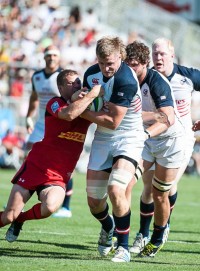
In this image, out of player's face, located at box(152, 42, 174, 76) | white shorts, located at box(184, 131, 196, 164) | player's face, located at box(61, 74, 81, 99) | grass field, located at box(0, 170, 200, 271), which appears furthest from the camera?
white shorts, located at box(184, 131, 196, 164)

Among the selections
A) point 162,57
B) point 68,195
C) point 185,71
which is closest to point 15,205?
point 162,57

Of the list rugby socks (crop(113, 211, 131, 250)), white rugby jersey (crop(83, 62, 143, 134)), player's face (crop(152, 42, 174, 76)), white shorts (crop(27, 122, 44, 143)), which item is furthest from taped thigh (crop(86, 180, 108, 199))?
white shorts (crop(27, 122, 44, 143))

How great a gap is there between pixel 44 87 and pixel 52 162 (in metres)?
4.61

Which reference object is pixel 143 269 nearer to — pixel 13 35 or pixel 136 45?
pixel 136 45

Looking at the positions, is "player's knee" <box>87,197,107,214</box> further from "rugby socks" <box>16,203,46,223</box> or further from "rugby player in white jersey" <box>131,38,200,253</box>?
"rugby player in white jersey" <box>131,38,200,253</box>

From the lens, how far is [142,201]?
9.68 meters

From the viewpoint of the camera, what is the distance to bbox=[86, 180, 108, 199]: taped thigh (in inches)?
331

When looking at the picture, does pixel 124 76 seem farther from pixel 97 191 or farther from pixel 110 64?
pixel 97 191

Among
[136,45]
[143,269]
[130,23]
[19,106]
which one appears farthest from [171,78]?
[130,23]

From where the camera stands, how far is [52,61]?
12.7 m

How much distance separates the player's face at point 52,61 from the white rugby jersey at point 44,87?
0.35 ft

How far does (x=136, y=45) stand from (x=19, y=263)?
2.52 metres

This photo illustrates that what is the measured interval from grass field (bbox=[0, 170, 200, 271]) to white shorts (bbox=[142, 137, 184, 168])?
1.04m

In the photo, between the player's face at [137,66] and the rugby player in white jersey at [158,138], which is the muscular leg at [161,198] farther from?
the player's face at [137,66]
